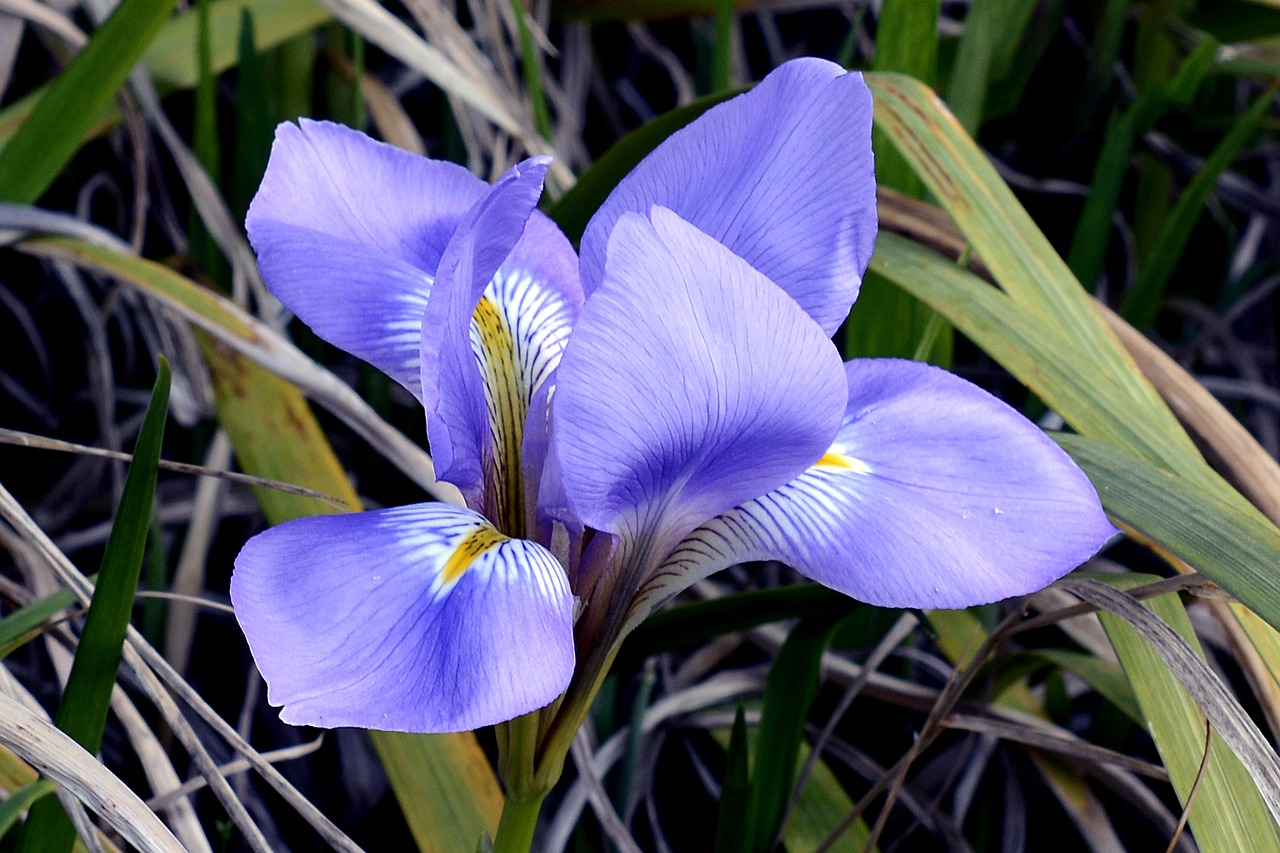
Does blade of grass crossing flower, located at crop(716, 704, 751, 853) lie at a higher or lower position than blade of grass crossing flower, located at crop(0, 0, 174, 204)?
lower

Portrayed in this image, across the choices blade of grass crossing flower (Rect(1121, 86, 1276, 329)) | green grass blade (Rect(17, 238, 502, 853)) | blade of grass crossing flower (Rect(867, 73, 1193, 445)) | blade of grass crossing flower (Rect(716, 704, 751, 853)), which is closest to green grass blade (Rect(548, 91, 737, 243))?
blade of grass crossing flower (Rect(867, 73, 1193, 445))

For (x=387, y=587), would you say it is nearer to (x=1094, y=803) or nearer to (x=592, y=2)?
(x=1094, y=803)

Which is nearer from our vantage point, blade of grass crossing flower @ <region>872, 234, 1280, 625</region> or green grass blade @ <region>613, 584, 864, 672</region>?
blade of grass crossing flower @ <region>872, 234, 1280, 625</region>

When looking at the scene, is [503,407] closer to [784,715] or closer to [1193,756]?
[784,715]

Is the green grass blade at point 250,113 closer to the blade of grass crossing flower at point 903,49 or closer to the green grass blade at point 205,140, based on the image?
the green grass blade at point 205,140

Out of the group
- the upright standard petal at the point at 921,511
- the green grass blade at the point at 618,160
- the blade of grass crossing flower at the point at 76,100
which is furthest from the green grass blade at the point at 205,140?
the upright standard petal at the point at 921,511

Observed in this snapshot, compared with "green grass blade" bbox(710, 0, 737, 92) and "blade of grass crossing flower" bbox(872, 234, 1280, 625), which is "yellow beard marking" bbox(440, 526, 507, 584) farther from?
"green grass blade" bbox(710, 0, 737, 92)
